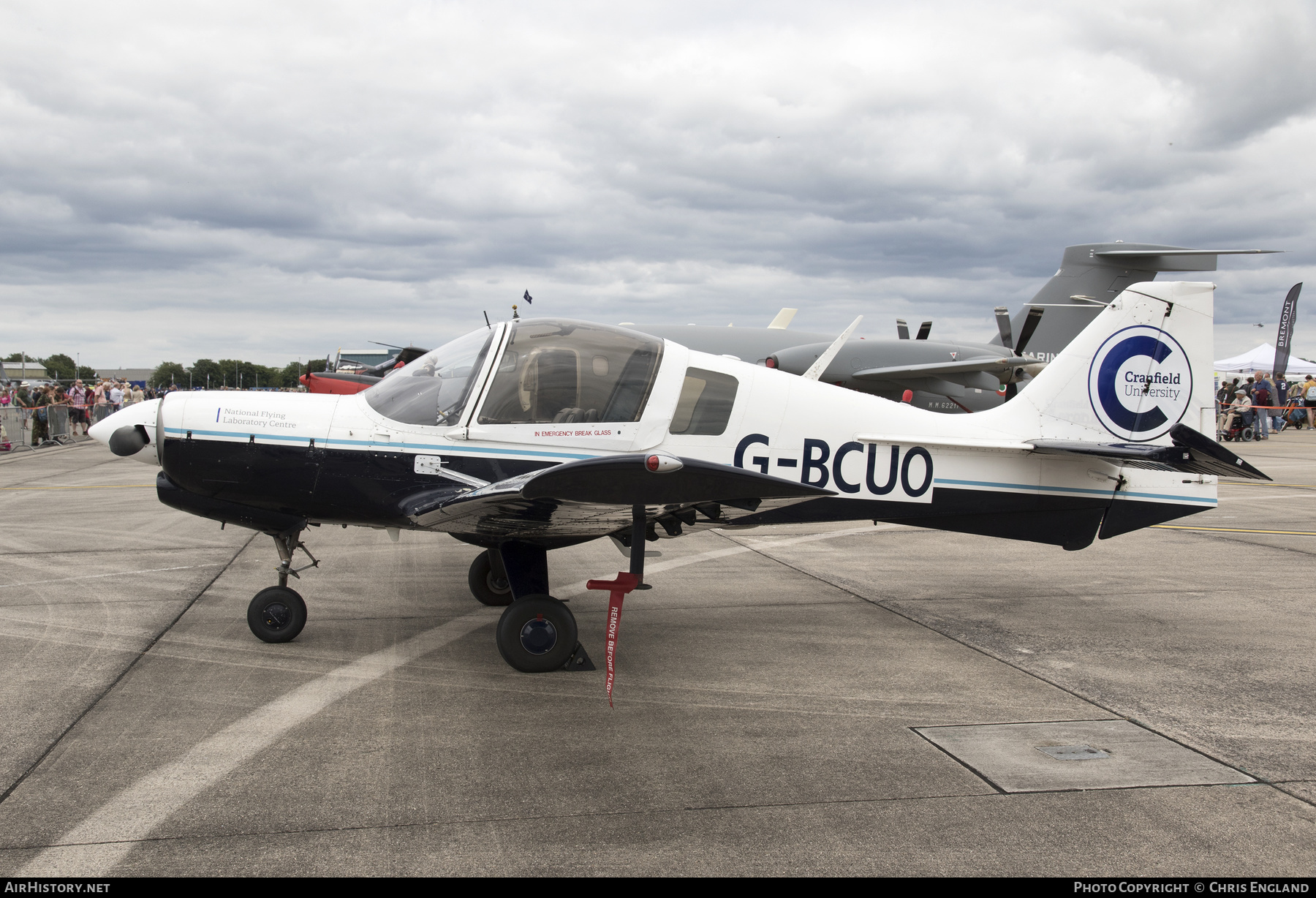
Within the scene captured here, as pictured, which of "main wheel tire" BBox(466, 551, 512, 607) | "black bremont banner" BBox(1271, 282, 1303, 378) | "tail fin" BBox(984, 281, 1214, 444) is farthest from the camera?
"black bremont banner" BBox(1271, 282, 1303, 378)

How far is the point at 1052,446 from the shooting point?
613 cm

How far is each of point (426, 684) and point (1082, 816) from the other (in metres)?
3.37

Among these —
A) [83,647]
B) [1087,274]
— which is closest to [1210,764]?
[83,647]

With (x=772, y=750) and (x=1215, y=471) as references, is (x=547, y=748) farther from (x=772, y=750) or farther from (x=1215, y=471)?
(x=1215, y=471)

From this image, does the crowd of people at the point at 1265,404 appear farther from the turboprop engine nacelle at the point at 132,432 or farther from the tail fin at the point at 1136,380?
the turboprop engine nacelle at the point at 132,432

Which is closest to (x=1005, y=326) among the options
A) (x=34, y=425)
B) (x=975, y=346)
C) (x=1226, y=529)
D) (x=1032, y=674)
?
(x=975, y=346)

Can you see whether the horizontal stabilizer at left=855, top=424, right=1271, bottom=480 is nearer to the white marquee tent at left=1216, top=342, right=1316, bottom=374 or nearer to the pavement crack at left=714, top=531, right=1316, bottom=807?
the pavement crack at left=714, top=531, right=1316, bottom=807

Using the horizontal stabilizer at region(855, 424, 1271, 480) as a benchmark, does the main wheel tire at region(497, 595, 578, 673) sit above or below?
below

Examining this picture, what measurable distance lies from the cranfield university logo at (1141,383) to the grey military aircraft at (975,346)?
10.8 meters

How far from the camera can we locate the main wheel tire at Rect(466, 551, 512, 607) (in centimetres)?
691

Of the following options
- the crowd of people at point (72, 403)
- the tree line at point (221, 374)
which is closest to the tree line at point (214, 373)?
the tree line at point (221, 374)

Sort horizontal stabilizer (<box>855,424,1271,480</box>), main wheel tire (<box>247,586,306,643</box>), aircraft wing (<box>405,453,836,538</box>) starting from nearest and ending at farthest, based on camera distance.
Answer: aircraft wing (<box>405,453,836,538</box>)
main wheel tire (<box>247,586,306,643</box>)
horizontal stabilizer (<box>855,424,1271,480</box>)

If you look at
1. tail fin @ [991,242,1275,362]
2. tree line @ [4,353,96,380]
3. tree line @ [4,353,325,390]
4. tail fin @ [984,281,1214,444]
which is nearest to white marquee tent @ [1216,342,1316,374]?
tail fin @ [991,242,1275,362]

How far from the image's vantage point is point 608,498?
4352 millimetres
